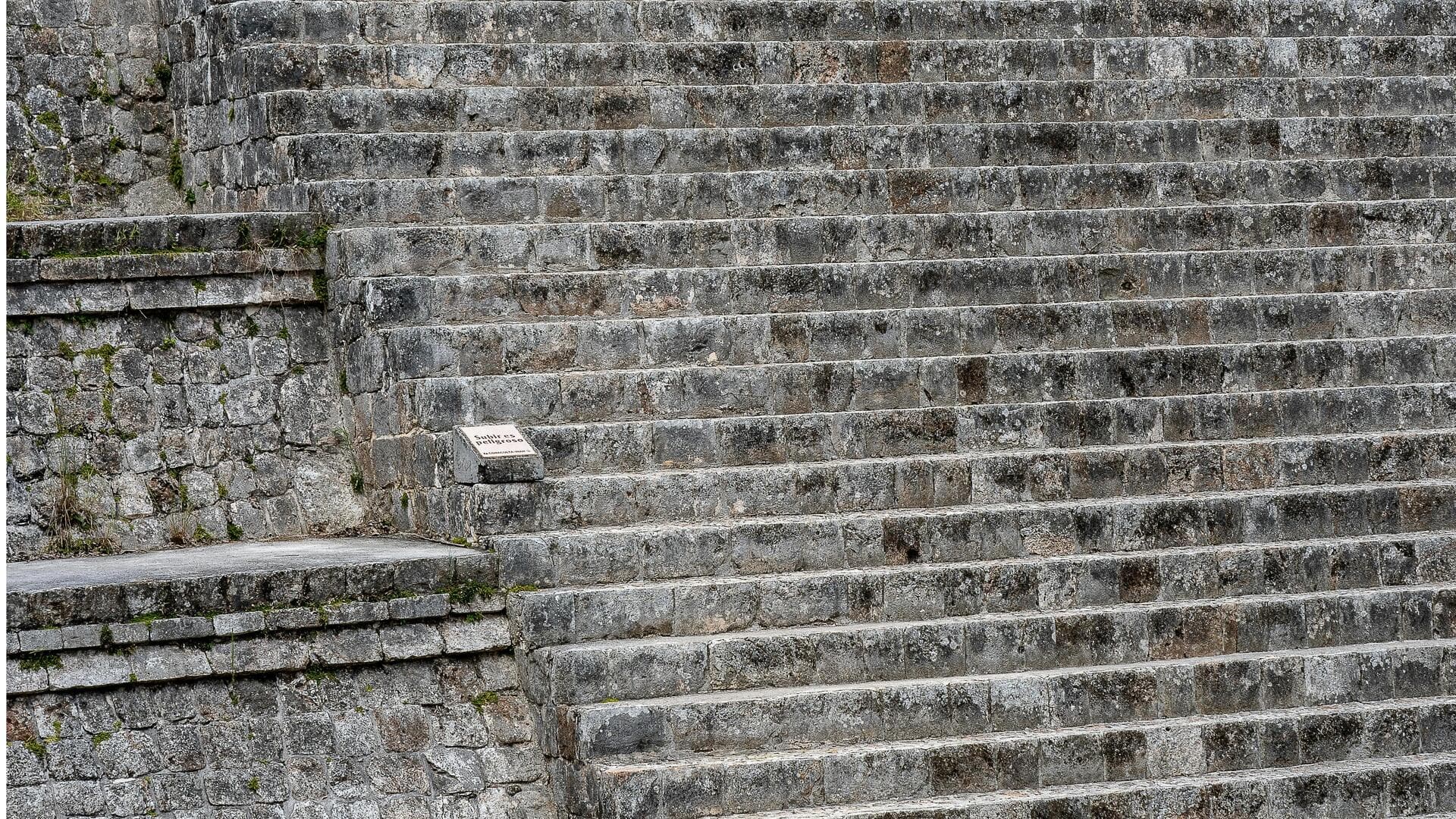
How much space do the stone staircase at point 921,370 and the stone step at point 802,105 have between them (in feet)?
0.07

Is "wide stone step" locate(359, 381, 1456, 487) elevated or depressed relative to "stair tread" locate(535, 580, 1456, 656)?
elevated

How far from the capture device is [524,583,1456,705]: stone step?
762 centimetres

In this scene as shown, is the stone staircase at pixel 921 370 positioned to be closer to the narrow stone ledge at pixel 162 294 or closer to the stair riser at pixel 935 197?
the stair riser at pixel 935 197

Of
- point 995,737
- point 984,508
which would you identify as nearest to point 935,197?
point 984,508

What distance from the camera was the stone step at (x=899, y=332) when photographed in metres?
8.81

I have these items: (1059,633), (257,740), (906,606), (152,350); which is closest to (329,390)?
(152,350)

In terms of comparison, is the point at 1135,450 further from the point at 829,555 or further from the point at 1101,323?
the point at 829,555

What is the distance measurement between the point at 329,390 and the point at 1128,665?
3.85 m

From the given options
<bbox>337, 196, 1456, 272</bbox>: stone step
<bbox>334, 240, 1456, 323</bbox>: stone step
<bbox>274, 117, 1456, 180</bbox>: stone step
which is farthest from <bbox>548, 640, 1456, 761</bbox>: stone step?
<bbox>274, 117, 1456, 180</bbox>: stone step

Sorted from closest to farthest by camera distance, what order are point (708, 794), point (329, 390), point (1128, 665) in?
point (708, 794) < point (1128, 665) < point (329, 390)

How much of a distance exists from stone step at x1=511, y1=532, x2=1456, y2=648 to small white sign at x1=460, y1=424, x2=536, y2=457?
61cm

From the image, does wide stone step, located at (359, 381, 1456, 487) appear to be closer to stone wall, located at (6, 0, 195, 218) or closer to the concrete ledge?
the concrete ledge

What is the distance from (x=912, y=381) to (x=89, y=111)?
4.92 metres

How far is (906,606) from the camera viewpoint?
806 cm
